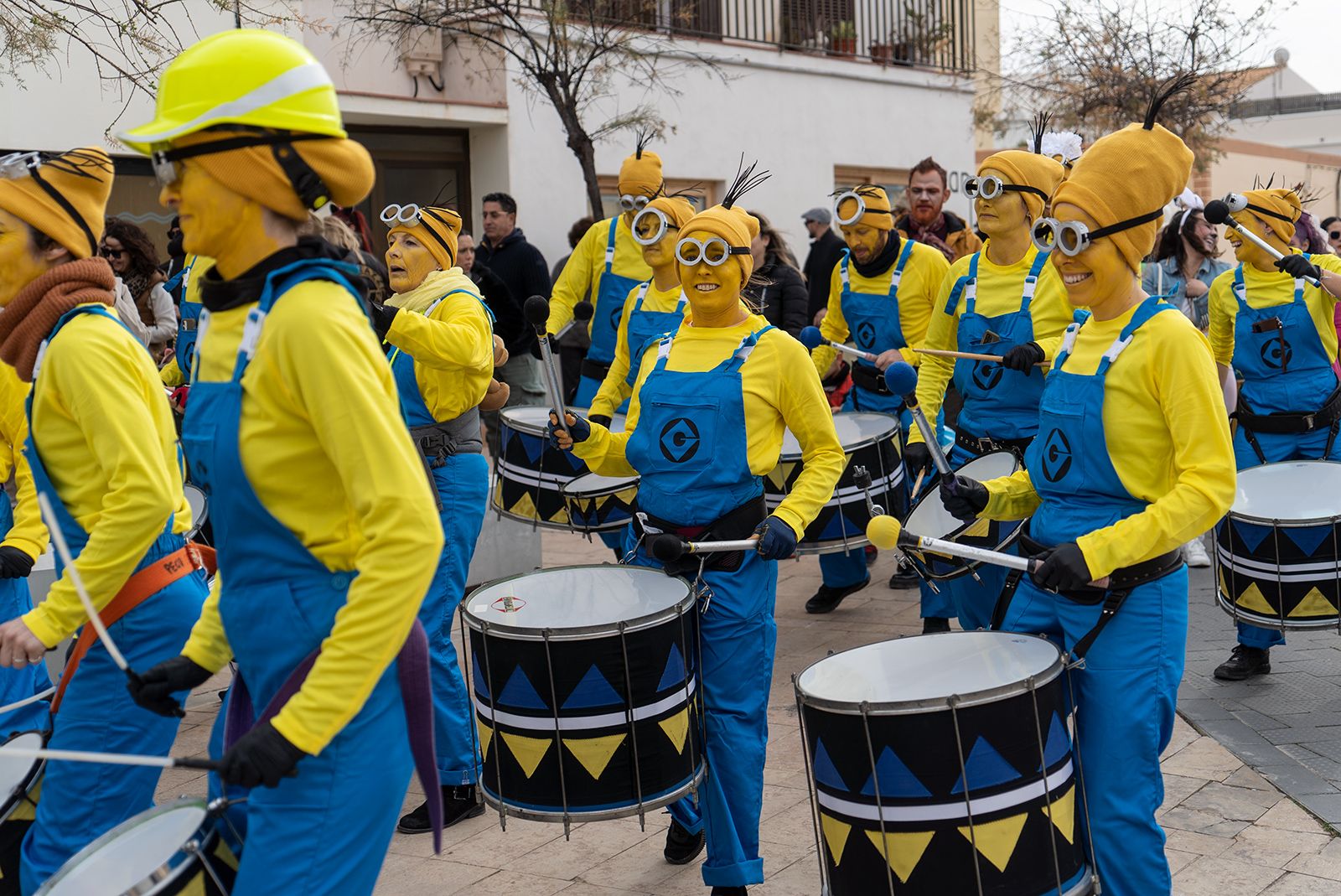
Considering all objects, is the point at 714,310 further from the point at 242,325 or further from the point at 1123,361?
the point at 242,325

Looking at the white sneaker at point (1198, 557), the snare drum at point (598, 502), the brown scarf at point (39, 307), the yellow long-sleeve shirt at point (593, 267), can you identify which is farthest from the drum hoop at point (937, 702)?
the white sneaker at point (1198, 557)

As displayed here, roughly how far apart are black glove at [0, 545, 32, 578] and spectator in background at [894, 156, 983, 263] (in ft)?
19.0

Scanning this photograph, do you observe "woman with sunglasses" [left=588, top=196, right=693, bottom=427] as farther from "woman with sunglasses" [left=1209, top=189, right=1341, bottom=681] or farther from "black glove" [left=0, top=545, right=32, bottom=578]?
"black glove" [left=0, top=545, right=32, bottom=578]

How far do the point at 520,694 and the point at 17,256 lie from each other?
1692 millimetres

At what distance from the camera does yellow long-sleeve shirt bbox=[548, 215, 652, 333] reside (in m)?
8.39

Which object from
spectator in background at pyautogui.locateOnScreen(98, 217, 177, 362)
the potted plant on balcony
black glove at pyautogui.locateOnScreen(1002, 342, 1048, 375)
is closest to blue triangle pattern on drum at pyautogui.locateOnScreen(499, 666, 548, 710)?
black glove at pyautogui.locateOnScreen(1002, 342, 1048, 375)

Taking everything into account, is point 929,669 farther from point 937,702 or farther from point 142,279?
point 142,279

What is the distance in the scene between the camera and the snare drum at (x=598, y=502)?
6672mm

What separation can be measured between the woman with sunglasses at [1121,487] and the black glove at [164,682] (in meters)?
1.91

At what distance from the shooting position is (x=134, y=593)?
343 centimetres

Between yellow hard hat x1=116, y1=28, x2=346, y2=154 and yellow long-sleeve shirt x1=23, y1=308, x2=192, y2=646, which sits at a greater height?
yellow hard hat x1=116, y1=28, x2=346, y2=154

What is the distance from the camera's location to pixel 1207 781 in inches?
207

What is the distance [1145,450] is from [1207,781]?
7.12 feet

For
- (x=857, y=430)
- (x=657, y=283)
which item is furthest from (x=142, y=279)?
(x=857, y=430)
